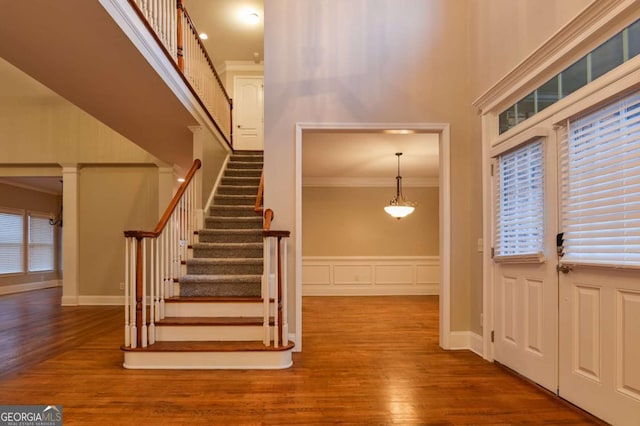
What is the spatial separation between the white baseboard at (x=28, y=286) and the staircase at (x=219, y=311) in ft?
20.9

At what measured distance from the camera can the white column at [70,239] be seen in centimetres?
637

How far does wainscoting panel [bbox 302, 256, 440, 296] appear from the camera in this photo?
25.9 ft

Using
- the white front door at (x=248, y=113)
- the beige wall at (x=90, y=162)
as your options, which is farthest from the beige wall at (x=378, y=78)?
the white front door at (x=248, y=113)

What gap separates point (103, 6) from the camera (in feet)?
8.14

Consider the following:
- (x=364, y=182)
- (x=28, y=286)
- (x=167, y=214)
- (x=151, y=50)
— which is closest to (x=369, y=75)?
(x=151, y=50)

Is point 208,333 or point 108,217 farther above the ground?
point 108,217

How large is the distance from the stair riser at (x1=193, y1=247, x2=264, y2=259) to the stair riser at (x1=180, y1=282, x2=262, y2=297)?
61 cm

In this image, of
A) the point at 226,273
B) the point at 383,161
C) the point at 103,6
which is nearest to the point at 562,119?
the point at 103,6

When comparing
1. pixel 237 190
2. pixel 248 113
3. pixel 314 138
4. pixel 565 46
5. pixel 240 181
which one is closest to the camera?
pixel 565 46

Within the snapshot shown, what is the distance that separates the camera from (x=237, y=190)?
594 centimetres

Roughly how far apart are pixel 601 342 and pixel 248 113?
7.55 m

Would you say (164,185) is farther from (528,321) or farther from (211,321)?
(528,321)

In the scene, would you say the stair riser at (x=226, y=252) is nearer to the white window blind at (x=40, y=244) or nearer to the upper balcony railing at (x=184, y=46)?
the upper balcony railing at (x=184, y=46)

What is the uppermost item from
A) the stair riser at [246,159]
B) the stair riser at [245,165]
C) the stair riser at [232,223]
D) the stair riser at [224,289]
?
the stair riser at [246,159]
